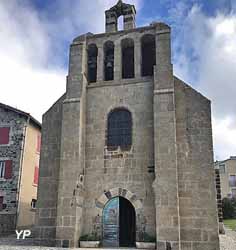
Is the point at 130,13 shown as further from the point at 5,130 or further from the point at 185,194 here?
the point at 5,130

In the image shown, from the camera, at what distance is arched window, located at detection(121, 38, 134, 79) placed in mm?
14625

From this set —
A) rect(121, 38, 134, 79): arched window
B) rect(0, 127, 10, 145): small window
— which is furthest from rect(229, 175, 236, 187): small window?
rect(121, 38, 134, 79): arched window

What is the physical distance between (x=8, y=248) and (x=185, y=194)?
660cm

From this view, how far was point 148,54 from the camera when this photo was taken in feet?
48.5

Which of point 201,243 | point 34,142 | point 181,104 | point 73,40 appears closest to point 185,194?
point 201,243

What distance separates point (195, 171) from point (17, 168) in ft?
40.0

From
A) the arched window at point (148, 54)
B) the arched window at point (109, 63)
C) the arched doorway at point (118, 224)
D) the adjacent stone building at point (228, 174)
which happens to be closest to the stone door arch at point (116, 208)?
the arched doorway at point (118, 224)

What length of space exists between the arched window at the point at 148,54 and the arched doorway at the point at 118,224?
5.90 m

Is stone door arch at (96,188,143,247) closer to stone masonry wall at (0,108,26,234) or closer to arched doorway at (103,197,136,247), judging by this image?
arched doorway at (103,197,136,247)

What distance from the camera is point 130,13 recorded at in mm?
15219

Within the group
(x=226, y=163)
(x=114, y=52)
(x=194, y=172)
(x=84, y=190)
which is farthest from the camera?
(x=226, y=163)

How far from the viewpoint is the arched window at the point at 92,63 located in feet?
48.5

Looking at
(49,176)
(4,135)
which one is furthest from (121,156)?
(4,135)

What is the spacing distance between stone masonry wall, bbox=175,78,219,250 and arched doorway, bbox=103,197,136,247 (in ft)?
7.54
